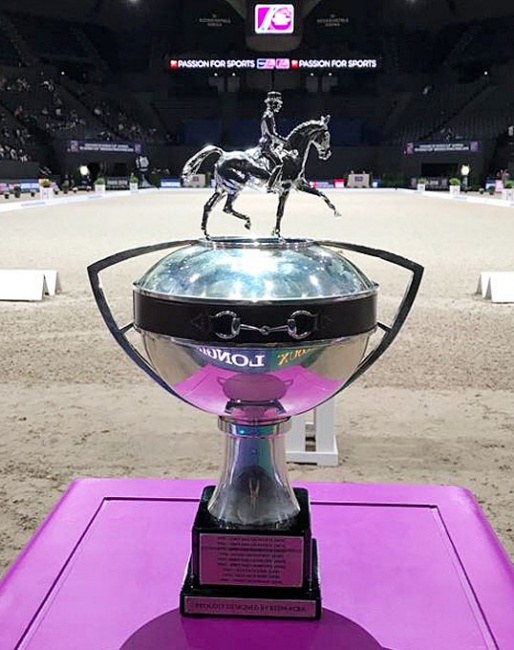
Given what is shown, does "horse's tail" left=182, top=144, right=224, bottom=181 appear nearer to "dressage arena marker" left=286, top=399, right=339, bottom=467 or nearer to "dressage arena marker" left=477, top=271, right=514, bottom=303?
"dressage arena marker" left=286, top=399, right=339, bottom=467

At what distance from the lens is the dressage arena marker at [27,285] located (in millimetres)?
6945

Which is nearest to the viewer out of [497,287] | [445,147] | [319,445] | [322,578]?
[322,578]

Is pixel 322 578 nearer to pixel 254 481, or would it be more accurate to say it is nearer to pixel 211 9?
pixel 254 481

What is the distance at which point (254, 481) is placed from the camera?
1356mm

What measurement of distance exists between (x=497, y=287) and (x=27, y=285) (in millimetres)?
4109

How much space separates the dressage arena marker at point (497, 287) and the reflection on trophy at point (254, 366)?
18.6 feet

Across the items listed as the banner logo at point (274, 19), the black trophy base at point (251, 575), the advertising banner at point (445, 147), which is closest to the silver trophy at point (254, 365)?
the black trophy base at point (251, 575)

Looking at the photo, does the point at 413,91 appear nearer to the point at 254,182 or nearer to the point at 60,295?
the point at 60,295

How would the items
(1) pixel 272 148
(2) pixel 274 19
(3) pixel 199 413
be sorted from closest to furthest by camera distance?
(1) pixel 272 148 < (3) pixel 199 413 < (2) pixel 274 19

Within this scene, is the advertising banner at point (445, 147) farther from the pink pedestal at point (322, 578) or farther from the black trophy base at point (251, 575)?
the black trophy base at point (251, 575)

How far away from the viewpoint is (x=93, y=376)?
15.1 ft

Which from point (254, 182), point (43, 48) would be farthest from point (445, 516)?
point (43, 48)

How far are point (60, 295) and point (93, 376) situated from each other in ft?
9.26

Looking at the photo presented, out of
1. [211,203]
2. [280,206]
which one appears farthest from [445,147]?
[280,206]
